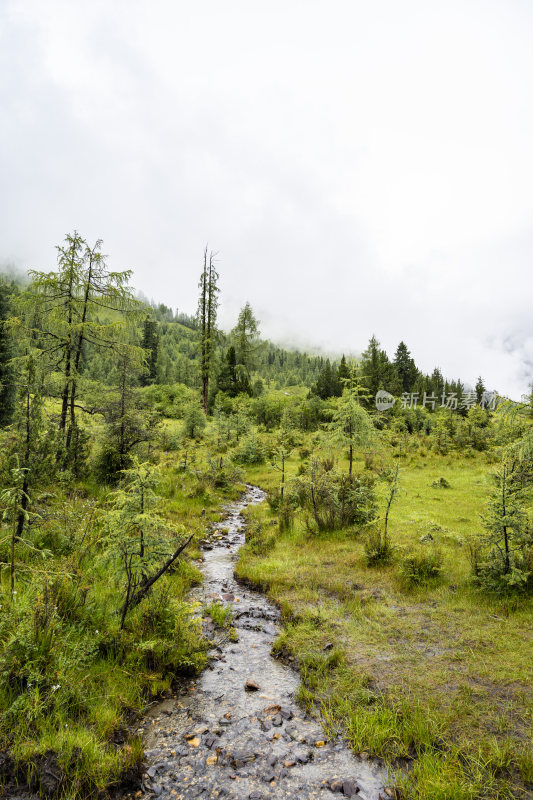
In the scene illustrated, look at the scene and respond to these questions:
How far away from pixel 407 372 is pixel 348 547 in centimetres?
7020

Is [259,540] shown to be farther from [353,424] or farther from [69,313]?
[69,313]

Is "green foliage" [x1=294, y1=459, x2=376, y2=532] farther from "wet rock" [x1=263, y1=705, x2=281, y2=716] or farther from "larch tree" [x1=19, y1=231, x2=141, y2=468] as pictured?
"larch tree" [x1=19, y1=231, x2=141, y2=468]

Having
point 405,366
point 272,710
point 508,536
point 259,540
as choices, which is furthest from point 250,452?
point 405,366

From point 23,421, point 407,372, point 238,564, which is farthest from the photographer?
point 407,372

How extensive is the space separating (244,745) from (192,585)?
183 inches

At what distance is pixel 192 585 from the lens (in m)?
8.58

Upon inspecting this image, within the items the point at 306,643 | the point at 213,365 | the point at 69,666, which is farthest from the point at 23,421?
the point at 213,365

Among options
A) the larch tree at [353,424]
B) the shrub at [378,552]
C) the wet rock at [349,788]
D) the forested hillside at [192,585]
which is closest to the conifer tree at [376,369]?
the larch tree at [353,424]

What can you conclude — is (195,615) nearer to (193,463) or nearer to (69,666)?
(69,666)

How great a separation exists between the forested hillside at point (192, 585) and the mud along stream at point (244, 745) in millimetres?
242

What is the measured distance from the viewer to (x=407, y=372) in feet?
243

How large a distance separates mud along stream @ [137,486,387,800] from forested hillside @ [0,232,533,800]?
24cm

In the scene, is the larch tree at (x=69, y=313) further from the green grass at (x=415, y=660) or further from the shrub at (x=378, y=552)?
the shrub at (x=378, y=552)

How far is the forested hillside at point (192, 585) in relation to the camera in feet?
12.7
